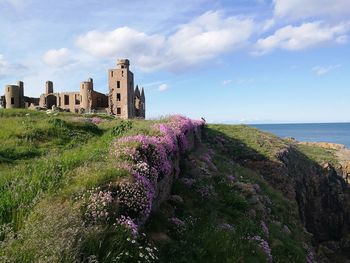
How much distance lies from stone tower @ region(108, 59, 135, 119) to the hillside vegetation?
4314cm

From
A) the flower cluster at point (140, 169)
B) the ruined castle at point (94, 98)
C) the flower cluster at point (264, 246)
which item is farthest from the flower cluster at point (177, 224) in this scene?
the ruined castle at point (94, 98)

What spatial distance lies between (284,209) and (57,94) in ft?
177

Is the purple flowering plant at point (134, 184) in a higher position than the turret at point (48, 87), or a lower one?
lower

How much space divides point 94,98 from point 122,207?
5934 cm

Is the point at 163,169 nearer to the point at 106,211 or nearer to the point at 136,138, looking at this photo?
the point at 136,138

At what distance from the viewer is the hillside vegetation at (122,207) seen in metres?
6.02

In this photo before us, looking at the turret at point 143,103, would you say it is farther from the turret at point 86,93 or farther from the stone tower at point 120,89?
the turret at point 86,93

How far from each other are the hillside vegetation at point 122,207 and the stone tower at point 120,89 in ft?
142

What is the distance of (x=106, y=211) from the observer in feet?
23.8

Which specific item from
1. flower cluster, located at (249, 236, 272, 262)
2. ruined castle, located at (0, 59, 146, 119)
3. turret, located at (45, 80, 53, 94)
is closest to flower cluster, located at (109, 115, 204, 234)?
flower cluster, located at (249, 236, 272, 262)

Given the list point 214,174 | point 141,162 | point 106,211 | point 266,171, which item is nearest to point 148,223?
point 141,162

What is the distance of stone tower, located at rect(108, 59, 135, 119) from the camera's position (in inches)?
2507

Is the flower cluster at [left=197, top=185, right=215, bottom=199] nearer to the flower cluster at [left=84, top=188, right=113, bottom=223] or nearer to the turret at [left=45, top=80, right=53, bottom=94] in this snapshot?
the flower cluster at [left=84, top=188, right=113, bottom=223]

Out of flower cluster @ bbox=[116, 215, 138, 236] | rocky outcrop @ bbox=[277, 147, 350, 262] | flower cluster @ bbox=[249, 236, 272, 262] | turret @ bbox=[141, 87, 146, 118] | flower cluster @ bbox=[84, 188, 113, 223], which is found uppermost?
turret @ bbox=[141, 87, 146, 118]
